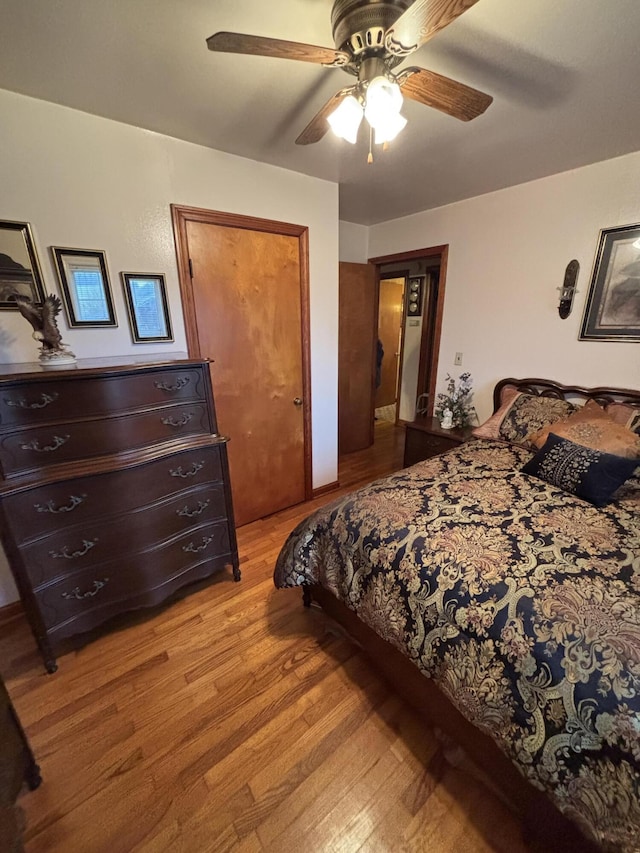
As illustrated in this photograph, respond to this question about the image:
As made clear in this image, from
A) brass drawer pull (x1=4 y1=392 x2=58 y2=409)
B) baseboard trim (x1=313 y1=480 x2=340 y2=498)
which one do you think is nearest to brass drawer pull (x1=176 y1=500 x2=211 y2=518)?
brass drawer pull (x1=4 y1=392 x2=58 y2=409)

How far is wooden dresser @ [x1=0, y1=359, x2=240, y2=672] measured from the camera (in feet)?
4.26

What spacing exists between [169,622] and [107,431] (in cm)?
105

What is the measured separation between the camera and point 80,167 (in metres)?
1.60

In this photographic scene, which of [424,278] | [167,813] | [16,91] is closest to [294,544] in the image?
[167,813]

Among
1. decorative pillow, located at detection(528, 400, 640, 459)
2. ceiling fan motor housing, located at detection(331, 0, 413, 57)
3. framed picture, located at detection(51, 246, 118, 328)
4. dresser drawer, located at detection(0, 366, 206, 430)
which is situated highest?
ceiling fan motor housing, located at detection(331, 0, 413, 57)

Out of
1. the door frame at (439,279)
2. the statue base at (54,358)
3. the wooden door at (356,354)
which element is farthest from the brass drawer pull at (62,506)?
the door frame at (439,279)

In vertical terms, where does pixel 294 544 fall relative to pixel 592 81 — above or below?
below

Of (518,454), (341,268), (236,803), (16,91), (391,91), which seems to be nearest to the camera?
(391,91)

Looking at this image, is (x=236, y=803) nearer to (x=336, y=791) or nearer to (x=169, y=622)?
(x=336, y=791)

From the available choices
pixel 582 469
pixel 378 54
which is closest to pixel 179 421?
pixel 378 54

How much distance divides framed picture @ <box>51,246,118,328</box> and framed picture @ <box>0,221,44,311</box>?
94 millimetres

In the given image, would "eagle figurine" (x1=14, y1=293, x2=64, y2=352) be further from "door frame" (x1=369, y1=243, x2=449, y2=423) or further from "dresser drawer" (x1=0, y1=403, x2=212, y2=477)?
"door frame" (x1=369, y1=243, x2=449, y2=423)

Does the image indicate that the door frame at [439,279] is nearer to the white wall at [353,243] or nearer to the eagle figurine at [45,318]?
the white wall at [353,243]

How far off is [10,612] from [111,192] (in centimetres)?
224
